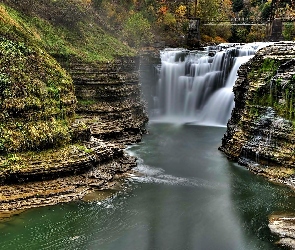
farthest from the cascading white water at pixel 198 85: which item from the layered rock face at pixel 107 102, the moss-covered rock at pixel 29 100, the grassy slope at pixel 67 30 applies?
the moss-covered rock at pixel 29 100

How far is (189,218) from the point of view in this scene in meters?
15.4

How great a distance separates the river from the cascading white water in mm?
10696

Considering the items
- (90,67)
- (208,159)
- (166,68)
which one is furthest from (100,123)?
(166,68)

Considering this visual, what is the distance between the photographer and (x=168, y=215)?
15.6 meters

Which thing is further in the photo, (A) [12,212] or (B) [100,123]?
(B) [100,123]

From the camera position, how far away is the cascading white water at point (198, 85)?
31406 mm

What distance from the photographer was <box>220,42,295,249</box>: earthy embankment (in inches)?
768

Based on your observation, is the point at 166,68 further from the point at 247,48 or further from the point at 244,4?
the point at 244,4

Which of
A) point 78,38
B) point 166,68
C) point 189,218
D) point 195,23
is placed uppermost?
point 195,23

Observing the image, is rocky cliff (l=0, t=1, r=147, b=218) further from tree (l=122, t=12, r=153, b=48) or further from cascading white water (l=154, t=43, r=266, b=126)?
tree (l=122, t=12, r=153, b=48)

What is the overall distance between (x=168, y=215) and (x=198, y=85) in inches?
807

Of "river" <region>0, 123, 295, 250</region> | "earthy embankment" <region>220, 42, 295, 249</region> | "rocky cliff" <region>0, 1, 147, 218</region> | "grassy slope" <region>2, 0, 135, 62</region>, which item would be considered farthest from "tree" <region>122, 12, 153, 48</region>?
"river" <region>0, 123, 295, 250</region>

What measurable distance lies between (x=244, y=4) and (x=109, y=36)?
39610mm

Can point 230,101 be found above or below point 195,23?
below
